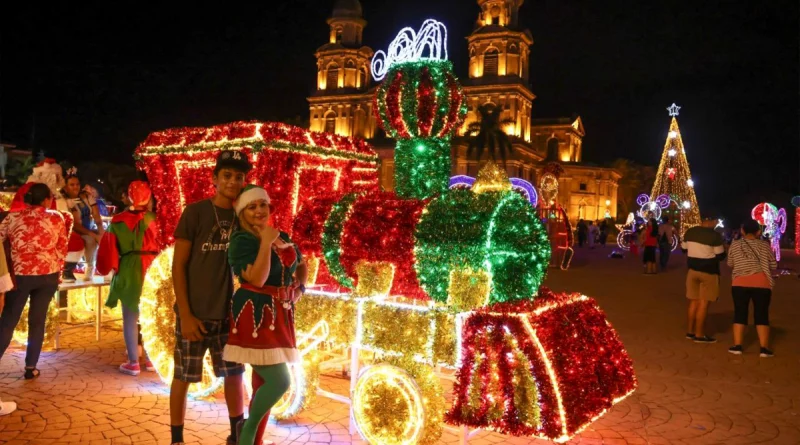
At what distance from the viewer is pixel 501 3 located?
171 feet

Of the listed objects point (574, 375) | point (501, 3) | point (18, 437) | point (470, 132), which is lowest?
point (18, 437)

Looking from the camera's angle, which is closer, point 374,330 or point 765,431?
point 374,330

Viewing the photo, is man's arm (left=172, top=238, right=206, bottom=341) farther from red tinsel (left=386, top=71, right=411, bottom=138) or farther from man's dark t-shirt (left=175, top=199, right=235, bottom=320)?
red tinsel (left=386, top=71, right=411, bottom=138)

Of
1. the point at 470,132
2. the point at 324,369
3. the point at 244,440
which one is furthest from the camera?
the point at 470,132

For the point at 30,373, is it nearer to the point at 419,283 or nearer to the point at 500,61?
the point at 419,283

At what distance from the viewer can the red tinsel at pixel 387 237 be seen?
185 inches

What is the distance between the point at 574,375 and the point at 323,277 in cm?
251

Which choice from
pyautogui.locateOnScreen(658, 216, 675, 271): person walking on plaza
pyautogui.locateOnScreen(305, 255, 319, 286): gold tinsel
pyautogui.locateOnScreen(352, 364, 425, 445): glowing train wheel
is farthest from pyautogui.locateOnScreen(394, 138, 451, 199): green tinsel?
pyautogui.locateOnScreen(658, 216, 675, 271): person walking on plaza

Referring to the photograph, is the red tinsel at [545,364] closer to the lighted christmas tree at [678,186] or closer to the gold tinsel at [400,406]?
the gold tinsel at [400,406]

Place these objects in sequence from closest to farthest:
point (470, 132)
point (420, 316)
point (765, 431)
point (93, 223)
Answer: point (420, 316) → point (765, 431) → point (93, 223) → point (470, 132)

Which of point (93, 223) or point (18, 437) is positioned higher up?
point (93, 223)

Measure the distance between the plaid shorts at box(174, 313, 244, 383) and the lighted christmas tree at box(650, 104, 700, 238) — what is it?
123 feet

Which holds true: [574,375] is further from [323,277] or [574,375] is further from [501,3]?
[501,3]

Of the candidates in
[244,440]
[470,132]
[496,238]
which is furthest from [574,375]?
[470,132]
